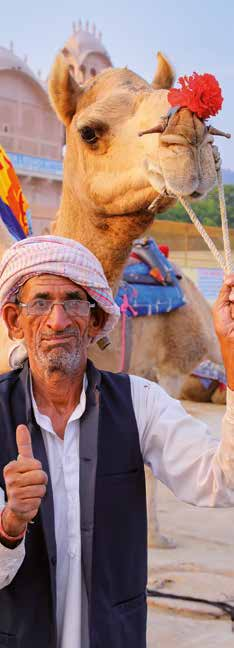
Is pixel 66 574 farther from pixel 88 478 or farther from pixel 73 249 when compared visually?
pixel 73 249

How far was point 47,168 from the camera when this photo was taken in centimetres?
2311

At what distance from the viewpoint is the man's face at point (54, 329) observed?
87.0 inches

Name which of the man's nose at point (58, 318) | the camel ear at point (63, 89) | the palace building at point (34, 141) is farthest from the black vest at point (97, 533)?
the palace building at point (34, 141)

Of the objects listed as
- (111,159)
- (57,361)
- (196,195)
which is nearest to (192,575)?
(111,159)

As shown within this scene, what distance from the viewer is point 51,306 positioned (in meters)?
2.26

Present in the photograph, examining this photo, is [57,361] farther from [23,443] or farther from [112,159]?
[112,159]

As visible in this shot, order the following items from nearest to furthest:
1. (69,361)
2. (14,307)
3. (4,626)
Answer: (4,626) < (69,361) < (14,307)

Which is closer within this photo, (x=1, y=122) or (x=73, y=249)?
(x=73, y=249)

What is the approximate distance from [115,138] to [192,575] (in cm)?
221

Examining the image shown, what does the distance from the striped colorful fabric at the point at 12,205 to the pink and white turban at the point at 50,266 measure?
1.93m

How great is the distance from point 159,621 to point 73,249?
2.23m

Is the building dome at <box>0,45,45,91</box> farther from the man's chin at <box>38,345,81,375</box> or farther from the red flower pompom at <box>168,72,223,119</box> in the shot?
the man's chin at <box>38,345,81,375</box>

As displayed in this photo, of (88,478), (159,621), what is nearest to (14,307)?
(88,478)

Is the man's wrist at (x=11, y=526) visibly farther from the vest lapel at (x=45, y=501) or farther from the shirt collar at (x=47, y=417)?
the shirt collar at (x=47, y=417)
